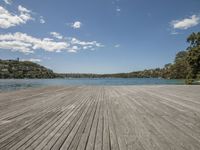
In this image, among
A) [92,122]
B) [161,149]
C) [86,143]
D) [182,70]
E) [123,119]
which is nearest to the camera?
[161,149]

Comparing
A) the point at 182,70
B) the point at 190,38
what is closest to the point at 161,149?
the point at 190,38

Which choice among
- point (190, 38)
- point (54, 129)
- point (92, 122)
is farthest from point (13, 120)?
point (190, 38)

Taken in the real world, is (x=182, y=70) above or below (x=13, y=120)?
above

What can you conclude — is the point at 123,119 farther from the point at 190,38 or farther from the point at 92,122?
the point at 190,38

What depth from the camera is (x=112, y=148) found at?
2.95 metres

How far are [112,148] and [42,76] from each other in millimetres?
170021

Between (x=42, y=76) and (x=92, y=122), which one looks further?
(x=42, y=76)

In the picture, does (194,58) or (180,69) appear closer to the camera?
(194,58)

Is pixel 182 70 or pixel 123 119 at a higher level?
pixel 182 70

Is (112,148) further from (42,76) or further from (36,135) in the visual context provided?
(42,76)

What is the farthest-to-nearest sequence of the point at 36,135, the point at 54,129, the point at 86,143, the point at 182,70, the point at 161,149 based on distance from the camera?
the point at 182,70
the point at 54,129
the point at 36,135
the point at 86,143
the point at 161,149

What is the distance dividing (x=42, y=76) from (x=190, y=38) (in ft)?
482

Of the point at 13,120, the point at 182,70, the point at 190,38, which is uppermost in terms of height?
the point at 190,38

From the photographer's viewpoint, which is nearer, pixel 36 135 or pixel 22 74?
pixel 36 135
